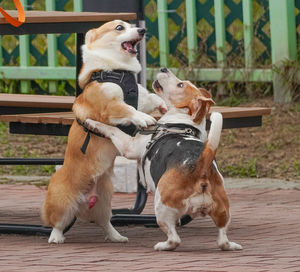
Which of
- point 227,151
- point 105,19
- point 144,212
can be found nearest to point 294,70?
point 227,151

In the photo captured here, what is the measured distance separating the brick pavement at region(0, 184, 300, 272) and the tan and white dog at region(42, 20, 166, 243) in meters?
0.18

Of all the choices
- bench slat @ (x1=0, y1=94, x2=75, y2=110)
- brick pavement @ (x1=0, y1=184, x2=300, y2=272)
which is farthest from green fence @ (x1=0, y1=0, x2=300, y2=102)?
bench slat @ (x1=0, y1=94, x2=75, y2=110)

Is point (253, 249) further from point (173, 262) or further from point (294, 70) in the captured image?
point (294, 70)

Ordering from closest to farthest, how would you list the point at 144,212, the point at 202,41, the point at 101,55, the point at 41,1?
the point at 101,55
the point at 144,212
the point at 202,41
the point at 41,1

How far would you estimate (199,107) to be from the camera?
17.4 ft

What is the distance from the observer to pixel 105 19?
5.92 meters

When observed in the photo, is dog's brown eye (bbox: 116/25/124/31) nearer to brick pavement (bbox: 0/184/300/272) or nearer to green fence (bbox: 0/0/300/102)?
brick pavement (bbox: 0/184/300/272)

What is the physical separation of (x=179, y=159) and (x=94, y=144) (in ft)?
1.97

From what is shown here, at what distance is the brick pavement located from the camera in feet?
15.3

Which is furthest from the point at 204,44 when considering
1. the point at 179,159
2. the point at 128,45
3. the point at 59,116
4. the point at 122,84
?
the point at 179,159

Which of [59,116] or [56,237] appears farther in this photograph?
[59,116]

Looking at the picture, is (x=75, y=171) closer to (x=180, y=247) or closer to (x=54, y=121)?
(x=54, y=121)

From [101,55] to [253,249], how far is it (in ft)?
4.46

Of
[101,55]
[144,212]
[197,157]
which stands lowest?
[144,212]
